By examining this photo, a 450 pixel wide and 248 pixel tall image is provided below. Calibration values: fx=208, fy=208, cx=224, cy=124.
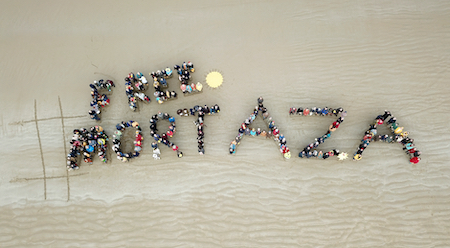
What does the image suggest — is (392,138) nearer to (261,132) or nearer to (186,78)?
(261,132)

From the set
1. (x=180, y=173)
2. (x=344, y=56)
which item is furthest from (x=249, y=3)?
(x=180, y=173)

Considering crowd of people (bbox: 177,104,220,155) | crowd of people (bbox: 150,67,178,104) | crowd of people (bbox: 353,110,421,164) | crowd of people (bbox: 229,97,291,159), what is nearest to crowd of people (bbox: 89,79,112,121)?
crowd of people (bbox: 150,67,178,104)

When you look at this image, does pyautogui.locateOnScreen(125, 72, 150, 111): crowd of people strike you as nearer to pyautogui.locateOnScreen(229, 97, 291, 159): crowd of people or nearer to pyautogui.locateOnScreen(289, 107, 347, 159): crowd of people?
pyautogui.locateOnScreen(229, 97, 291, 159): crowd of people

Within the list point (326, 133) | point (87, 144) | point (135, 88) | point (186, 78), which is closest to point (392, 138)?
point (326, 133)

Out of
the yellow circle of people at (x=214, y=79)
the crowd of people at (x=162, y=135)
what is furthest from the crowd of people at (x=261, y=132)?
the crowd of people at (x=162, y=135)

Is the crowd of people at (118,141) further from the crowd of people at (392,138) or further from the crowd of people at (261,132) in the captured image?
the crowd of people at (392,138)

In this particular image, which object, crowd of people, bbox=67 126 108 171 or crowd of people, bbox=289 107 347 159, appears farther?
crowd of people, bbox=67 126 108 171
